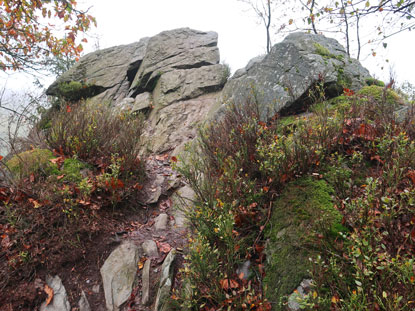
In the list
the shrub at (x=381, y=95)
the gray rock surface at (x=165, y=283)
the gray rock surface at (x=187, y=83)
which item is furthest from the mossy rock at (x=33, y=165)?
the shrub at (x=381, y=95)

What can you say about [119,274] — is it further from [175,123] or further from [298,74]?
[175,123]

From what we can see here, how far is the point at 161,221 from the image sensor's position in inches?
153

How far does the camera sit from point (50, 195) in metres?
3.17

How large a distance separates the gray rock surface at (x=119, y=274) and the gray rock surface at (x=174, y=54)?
25.1ft

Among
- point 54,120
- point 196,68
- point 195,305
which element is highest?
point 196,68

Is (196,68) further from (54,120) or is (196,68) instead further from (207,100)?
(54,120)

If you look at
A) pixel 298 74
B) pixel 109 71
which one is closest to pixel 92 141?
pixel 298 74

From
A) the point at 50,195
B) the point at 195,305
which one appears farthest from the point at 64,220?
the point at 195,305

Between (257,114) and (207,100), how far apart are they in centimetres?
455

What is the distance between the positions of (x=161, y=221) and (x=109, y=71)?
9.77 m

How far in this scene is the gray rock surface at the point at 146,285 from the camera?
2.68m

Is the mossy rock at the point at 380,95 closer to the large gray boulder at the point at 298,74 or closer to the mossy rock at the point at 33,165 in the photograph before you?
the large gray boulder at the point at 298,74

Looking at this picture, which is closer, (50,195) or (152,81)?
→ (50,195)

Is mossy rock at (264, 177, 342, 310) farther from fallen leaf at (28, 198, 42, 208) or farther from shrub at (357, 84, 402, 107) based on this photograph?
fallen leaf at (28, 198, 42, 208)
